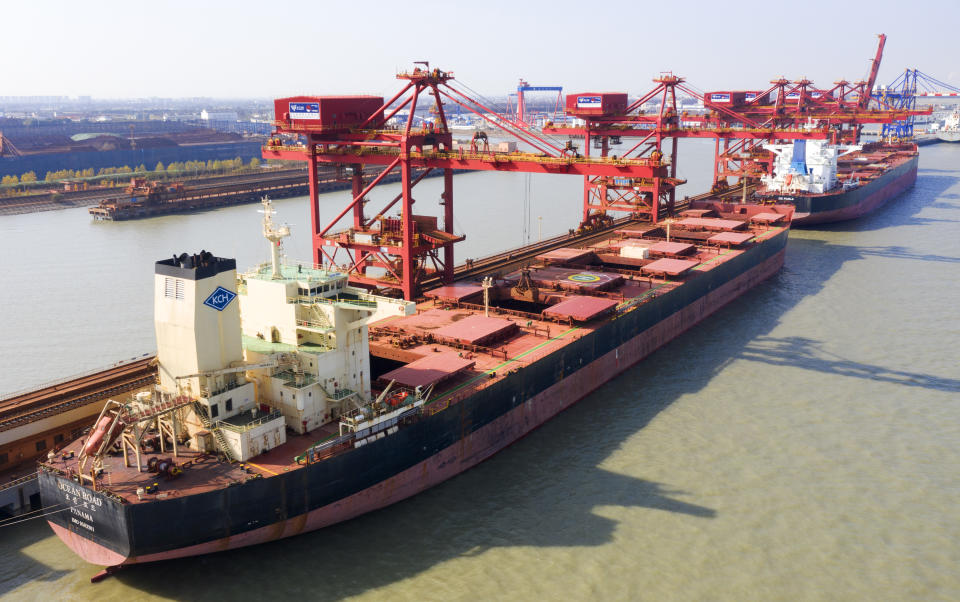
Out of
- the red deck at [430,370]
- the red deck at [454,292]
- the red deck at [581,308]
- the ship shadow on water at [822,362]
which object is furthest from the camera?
the red deck at [454,292]

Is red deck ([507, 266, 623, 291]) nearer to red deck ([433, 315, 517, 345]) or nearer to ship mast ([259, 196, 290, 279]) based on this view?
red deck ([433, 315, 517, 345])

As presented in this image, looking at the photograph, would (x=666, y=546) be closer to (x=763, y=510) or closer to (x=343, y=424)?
(x=763, y=510)

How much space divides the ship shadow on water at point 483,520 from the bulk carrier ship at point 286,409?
0.66 metres

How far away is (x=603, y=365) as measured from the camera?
A: 34156mm

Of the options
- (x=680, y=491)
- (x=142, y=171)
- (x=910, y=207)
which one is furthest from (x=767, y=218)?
(x=142, y=171)

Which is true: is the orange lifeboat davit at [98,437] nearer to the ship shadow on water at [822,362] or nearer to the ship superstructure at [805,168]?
the ship shadow on water at [822,362]

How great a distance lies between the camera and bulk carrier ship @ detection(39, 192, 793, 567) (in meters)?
19.8

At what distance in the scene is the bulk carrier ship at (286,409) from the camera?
1980 cm

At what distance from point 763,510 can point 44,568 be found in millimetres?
22801

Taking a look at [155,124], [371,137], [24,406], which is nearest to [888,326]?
[371,137]

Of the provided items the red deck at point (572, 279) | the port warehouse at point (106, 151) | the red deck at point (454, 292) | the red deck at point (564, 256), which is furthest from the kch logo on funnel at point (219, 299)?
the port warehouse at point (106, 151)

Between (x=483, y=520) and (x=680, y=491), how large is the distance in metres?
7.22

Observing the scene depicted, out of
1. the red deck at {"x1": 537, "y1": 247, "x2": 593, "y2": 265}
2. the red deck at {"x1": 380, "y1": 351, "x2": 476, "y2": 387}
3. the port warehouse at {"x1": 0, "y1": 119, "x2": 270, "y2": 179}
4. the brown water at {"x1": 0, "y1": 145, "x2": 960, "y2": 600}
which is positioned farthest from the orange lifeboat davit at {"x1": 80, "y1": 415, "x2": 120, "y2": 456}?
the port warehouse at {"x1": 0, "y1": 119, "x2": 270, "y2": 179}

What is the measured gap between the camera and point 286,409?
23.3 m
